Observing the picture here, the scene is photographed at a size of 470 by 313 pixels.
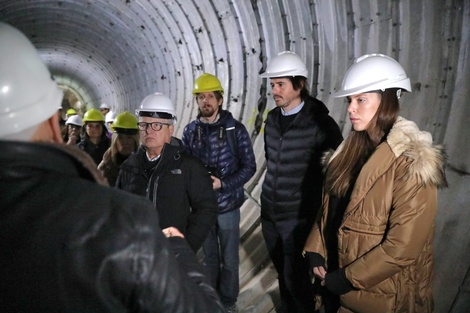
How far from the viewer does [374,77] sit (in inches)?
86.0

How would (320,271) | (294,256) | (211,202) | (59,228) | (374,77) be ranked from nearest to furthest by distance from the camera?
(59,228)
(374,77)
(320,271)
(211,202)
(294,256)

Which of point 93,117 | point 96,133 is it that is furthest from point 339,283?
point 93,117

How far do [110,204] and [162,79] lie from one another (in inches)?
348

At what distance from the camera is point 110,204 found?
0.95 meters

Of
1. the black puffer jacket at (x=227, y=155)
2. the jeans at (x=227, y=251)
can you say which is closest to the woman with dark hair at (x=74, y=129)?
the black puffer jacket at (x=227, y=155)

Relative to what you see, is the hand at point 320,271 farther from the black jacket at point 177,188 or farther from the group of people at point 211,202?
the black jacket at point 177,188

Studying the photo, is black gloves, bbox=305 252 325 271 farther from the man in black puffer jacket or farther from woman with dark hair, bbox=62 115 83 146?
woman with dark hair, bbox=62 115 83 146

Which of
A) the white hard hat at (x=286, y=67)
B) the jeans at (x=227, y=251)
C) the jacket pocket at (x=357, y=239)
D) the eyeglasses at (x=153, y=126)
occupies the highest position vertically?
the white hard hat at (x=286, y=67)

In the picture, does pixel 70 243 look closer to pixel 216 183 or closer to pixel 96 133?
pixel 216 183

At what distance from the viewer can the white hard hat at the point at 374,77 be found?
2160 mm

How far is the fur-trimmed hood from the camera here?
1.89m

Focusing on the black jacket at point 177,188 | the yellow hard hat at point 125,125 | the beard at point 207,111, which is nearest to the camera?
the black jacket at point 177,188

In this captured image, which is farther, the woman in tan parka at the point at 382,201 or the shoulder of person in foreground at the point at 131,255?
the woman in tan parka at the point at 382,201

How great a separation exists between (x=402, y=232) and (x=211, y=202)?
1.22m
